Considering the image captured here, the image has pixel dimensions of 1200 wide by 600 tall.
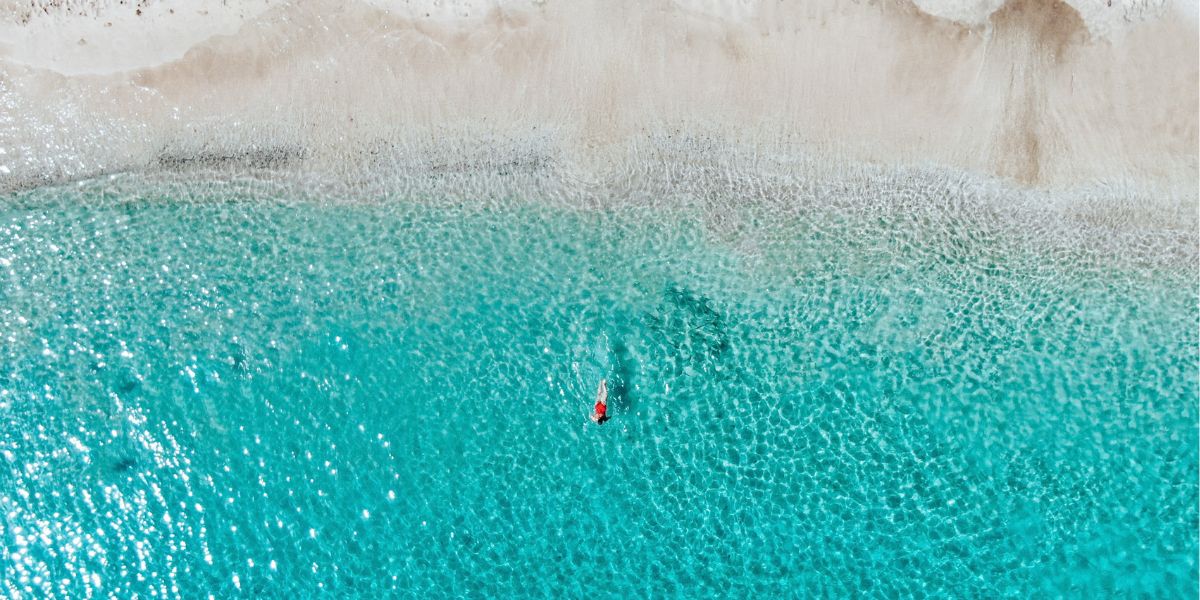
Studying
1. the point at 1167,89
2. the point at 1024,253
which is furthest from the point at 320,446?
the point at 1167,89

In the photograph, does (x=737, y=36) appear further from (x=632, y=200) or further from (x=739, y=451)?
(x=739, y=451)

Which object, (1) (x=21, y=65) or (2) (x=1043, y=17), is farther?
(1) (x=21, y=65)

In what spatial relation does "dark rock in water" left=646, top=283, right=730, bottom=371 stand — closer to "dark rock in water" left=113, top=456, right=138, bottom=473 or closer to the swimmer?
the swimmer

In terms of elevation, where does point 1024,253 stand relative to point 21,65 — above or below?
below

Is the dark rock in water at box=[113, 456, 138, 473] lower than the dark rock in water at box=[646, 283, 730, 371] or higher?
lower

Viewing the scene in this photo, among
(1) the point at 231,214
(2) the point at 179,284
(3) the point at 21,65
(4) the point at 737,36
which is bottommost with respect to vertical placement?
(2) the point at 179,284

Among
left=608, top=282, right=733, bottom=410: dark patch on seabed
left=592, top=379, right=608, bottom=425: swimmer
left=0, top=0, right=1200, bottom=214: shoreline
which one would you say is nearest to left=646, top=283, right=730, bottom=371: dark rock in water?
left=608, top=282, right=733, bottom=410: dark patch on seabed
